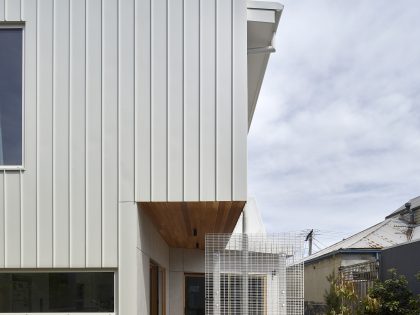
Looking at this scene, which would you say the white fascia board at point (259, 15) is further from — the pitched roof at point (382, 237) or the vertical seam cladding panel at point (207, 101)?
the pitched roof at point (382, 237)

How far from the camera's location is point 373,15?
7352 mm

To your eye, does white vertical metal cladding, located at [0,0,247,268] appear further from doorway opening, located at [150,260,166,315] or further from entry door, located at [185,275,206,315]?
entry door, located at [185,275,206,315]

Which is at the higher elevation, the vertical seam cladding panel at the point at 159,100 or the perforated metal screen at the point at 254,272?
the vertical seam cladding panel at the point at 159,100

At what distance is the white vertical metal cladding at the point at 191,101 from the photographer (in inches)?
185

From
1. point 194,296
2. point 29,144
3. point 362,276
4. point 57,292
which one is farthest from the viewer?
point 194,296

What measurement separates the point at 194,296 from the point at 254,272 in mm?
6951

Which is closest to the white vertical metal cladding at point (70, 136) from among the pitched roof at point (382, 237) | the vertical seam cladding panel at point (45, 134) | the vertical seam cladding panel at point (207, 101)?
the vertical seam cladding panel at point (45, 134)

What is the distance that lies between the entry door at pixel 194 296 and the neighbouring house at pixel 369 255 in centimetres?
364

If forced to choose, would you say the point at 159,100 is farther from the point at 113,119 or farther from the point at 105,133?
the point at 105,133

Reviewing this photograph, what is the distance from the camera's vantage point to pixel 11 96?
4793 millimetres

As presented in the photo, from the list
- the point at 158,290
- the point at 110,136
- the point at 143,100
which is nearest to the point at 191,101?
the point at 143,100

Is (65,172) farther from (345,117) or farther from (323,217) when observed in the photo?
(323,217)

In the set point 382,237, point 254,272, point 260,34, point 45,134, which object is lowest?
point 382,237

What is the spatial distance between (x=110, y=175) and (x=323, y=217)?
87.2 ft
